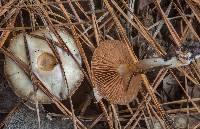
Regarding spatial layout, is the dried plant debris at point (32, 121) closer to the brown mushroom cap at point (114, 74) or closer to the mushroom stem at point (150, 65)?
the brown mushroom cap at point (114, 74)

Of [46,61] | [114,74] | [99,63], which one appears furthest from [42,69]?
[114,74]

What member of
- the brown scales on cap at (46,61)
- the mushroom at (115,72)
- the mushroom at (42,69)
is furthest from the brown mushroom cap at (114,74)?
the brown scales on cap at (46,61)

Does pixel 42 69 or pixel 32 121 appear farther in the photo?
pixel 32 121

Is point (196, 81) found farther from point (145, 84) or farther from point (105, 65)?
point (105, 65)

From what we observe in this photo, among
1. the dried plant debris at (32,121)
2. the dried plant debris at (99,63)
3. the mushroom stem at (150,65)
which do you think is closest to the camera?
the mushroom stem at (150,65)

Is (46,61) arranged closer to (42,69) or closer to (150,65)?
(42,69)

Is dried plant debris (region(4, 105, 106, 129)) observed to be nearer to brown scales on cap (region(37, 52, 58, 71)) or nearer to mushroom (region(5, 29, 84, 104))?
mushroom (region(5, 29, 84, 104))

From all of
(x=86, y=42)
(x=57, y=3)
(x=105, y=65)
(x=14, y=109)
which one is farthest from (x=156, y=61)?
(x=14, y=109)
